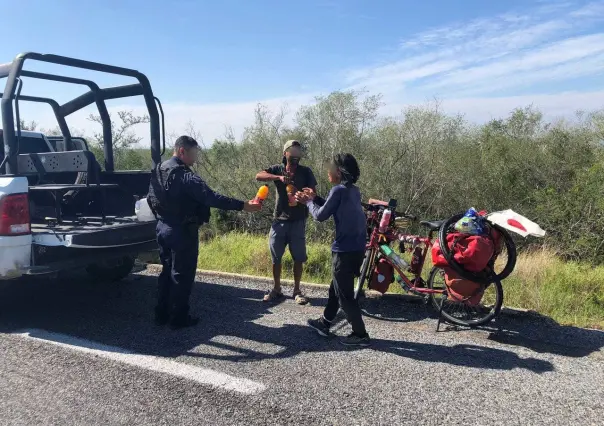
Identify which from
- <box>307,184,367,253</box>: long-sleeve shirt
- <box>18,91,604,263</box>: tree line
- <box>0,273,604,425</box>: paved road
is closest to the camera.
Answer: <box>0,273,604,425</box>: paved road

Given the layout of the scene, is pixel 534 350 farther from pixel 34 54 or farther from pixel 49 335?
pixel 34 54

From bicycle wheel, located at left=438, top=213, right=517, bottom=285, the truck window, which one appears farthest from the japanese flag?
the truck window

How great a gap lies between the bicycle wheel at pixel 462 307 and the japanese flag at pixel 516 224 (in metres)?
0.52

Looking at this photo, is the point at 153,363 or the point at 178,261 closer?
the point at 153,363

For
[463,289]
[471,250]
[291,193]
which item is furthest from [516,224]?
[291,193]

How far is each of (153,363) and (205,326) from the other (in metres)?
0.93

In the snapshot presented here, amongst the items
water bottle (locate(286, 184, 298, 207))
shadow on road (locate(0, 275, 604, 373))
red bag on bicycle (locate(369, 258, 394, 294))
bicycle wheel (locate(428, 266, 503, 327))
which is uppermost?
water bottle (locate(286, 184, 298, 207))

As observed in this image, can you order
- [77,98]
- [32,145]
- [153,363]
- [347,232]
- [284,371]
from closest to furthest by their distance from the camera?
[284,371]
[153,363]
[347,232]
[77,98]
[32,145]

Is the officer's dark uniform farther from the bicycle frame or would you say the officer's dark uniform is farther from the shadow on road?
the bicycle frame

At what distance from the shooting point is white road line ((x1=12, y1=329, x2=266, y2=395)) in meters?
3.49

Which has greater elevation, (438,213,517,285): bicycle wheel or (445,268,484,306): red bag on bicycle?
(438,213,517,285): bicycle wheel

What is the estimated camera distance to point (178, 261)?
15.1 ft

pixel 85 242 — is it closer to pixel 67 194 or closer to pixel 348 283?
pixel 67 194

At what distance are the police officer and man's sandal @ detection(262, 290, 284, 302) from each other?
1055mm
